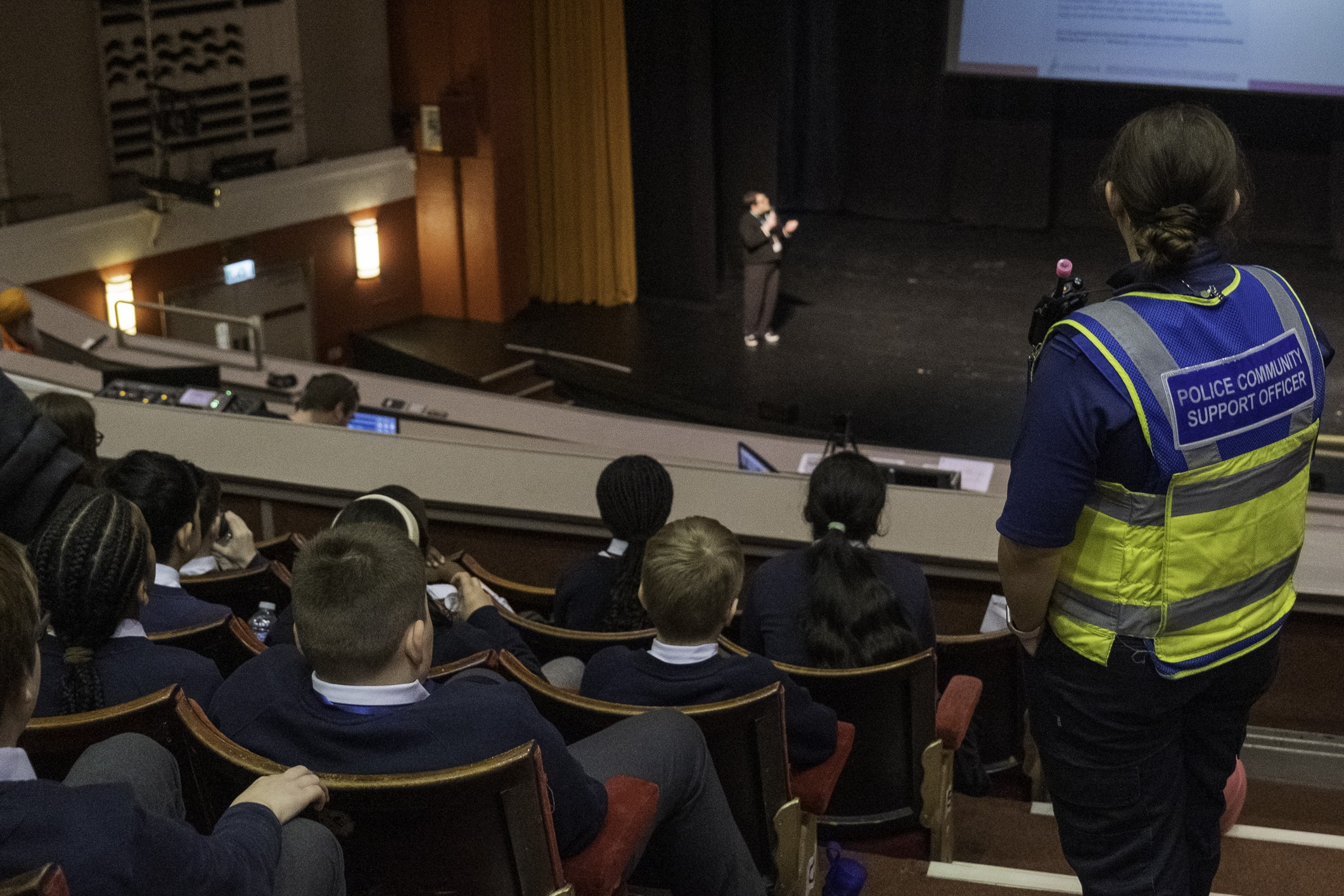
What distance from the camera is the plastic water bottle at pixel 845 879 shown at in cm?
223

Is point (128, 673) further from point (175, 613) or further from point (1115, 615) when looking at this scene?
point (1115, 615)

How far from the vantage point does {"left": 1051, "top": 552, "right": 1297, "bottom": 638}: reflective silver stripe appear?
1.54 meters

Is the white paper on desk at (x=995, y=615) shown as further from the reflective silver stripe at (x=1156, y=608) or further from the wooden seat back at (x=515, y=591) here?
the reflective silver stripe at (x=1156, y=608)

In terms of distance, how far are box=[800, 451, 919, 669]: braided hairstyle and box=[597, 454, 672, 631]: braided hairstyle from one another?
37 cm

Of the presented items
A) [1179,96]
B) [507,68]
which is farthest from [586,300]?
[1179,96]

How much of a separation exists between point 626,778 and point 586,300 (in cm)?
1026

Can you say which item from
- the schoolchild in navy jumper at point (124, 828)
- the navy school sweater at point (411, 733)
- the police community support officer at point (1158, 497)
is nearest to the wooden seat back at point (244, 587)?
the navy school sweater at point (411, 733)

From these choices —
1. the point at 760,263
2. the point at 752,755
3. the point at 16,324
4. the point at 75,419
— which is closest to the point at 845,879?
the point at 752,755

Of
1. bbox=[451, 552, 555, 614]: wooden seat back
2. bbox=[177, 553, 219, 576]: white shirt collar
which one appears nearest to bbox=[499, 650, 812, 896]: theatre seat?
bbox=[451, 552, 555, 614]: wooden seat back

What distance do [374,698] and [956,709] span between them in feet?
3.90

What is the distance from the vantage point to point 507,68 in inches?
438

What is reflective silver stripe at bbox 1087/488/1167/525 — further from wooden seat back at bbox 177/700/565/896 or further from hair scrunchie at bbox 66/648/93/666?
hair scrunchie at bbox 66/648/93/666

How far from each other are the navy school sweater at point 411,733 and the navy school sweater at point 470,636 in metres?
→ 0.47

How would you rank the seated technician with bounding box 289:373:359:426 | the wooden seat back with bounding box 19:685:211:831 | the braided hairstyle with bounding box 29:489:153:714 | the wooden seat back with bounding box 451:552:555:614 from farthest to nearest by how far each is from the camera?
the seated technician with bounding box 289:373:359:426 → the wooden seat back with bounding box 451:552:555:614 → the braided hairstyle with bounding box 29:489:153:714 → the wooden seat back with bounding box 19:685:211:831
